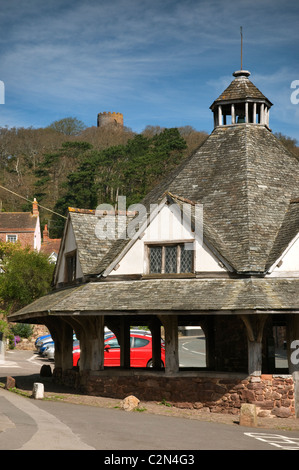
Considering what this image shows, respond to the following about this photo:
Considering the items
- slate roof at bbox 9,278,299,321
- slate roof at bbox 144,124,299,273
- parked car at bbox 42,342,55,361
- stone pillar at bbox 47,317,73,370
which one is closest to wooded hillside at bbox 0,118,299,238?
parked car at bbox 42,342,55,361

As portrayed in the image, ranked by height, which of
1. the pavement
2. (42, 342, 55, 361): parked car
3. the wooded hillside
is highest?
the wooded hillside

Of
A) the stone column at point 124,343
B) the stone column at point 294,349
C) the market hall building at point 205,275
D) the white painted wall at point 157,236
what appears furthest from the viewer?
the stone column at point 124,343

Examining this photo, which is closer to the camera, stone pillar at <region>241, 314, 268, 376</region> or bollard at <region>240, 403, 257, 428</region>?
bollard at <region>240, 403, 257, 428</region>

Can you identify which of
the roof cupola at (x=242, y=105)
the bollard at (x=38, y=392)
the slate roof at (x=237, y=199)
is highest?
the roof cupola at (x=242, y=105)

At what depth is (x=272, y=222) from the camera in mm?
19562

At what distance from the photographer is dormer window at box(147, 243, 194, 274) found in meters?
18.5

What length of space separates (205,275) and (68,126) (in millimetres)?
95596

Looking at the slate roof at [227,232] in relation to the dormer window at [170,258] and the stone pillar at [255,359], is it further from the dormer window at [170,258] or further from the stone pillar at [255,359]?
the stone pillar at [255,359]

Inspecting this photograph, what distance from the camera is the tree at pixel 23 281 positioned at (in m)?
45.9

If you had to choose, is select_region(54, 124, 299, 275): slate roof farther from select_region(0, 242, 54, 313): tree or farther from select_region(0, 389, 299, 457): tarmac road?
select_region(0, 242, 54, 313): tree

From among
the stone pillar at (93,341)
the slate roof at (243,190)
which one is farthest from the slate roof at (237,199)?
the stone pillar at (93,341)

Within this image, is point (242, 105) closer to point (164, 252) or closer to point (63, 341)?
point (164, 252)

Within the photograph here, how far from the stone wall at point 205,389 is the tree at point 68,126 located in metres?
93.8

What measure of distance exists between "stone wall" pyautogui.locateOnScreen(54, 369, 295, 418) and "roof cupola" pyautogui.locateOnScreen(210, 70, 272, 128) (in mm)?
10981
